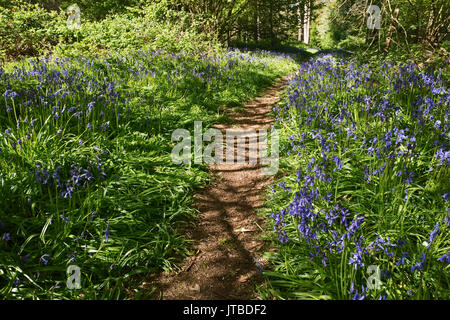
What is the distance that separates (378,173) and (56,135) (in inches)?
140

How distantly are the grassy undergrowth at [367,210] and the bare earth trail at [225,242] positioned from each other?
0.70 feet

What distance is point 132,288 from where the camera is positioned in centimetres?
217

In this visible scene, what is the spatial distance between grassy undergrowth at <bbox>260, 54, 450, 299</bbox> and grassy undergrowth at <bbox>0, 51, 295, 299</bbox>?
104 centimetres

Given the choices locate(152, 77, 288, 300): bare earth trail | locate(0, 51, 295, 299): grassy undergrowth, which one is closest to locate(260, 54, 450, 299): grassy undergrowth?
locate(152, 77, 288, 300): bare earth trail

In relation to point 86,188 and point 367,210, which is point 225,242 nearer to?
point 367,210

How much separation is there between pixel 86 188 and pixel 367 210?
2666 millimetres

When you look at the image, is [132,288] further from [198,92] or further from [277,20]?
[277,20]

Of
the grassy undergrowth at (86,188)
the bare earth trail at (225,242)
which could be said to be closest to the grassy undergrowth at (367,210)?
the bare earth trail at (225,242)

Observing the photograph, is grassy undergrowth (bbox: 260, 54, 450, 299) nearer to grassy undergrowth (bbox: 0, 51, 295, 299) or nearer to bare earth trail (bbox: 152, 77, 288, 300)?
bare earth trail (bbox: 152, 77, 288, 300)

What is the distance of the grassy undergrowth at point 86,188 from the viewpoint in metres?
2.15

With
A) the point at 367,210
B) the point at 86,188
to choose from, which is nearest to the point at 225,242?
the point at 367,210

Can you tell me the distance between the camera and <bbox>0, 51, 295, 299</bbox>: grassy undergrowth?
7.04ft

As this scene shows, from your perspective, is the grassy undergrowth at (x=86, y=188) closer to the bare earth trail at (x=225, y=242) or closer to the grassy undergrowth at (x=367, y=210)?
the bare earth trail at (x=225, y=242)
